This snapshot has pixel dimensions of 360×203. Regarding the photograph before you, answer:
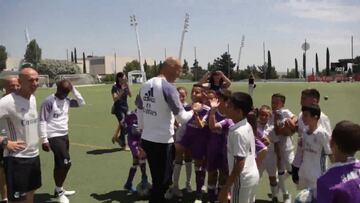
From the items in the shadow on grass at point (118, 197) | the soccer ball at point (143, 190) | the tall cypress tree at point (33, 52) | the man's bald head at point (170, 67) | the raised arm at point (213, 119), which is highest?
the tall cypress tree at point (33, 52)

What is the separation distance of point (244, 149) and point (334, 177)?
1.37 meters

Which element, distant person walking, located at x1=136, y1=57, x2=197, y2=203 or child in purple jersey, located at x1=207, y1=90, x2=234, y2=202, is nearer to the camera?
distant person walking, located at x1=136, y1=57, x2=197, y2=203

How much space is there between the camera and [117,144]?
38.9 ft

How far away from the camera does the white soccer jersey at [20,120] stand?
15.8ft

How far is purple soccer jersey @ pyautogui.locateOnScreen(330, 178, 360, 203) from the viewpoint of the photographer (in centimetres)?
247

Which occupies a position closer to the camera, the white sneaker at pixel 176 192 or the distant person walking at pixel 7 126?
the distant person walking at pixel 7 126

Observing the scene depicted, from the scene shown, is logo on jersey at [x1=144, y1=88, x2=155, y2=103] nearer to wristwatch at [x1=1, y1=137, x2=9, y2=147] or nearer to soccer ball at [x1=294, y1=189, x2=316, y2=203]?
wristwatch at [x1=1, y1=137, x2=9, y2=147]

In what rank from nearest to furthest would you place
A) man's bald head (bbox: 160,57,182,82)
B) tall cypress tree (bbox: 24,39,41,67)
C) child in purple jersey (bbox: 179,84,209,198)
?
man's bald head (bbox: 160,57,182,82)
child in purple jersey (bbox: 179,84,209,198)
tall cypress tree (bbox: 24,39,41,67)

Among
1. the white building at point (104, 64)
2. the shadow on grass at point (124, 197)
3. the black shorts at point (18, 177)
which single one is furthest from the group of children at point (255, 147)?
the white building at point (104, 64)

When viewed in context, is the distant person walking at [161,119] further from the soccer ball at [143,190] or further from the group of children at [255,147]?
the soccer ball at [143,190]

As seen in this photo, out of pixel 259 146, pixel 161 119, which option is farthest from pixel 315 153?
pixel 161 119

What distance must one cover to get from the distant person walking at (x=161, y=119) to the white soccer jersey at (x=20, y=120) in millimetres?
1416

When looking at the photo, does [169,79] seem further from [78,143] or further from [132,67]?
[132,67]

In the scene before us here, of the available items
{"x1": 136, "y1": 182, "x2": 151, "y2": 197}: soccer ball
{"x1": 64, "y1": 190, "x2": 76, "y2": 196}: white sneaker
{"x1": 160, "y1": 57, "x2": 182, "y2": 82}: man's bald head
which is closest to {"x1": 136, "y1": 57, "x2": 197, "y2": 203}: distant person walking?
{"x1": 160, "y1": 57, "x2": 182, "y2": 82}: man's bald head
